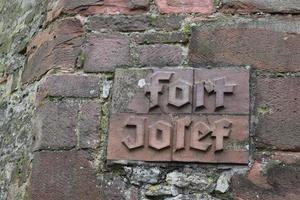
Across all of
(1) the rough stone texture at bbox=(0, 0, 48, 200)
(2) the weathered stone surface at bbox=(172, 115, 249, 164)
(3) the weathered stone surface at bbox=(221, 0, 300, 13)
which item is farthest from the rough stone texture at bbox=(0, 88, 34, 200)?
(3) the weathered stone surface at bbox=(221, 0, 300, 13)

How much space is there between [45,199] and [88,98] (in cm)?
40

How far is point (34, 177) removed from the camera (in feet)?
7.76

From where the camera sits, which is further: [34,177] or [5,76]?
[5,76]

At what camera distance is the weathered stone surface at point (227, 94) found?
230 cm

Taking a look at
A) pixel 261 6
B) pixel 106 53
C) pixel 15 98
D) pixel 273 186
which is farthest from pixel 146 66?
pixel 15 98

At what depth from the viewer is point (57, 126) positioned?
240 cm

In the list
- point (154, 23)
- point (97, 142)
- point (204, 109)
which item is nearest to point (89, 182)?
point (97, 142)

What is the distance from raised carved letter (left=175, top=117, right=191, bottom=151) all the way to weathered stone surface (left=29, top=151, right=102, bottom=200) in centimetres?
32

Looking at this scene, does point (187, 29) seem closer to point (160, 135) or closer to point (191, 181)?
Answer: point (160, 135)

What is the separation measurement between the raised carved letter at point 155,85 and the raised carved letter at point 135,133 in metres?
0.08

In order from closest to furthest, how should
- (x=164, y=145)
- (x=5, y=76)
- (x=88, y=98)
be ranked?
(x=164, y=145) < (x=88, y=98) < (x=5, y=76)

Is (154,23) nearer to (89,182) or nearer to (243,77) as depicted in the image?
(243,77)

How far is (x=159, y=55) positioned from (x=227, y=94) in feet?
1.01

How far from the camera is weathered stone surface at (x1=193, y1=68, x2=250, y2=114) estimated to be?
230cm
